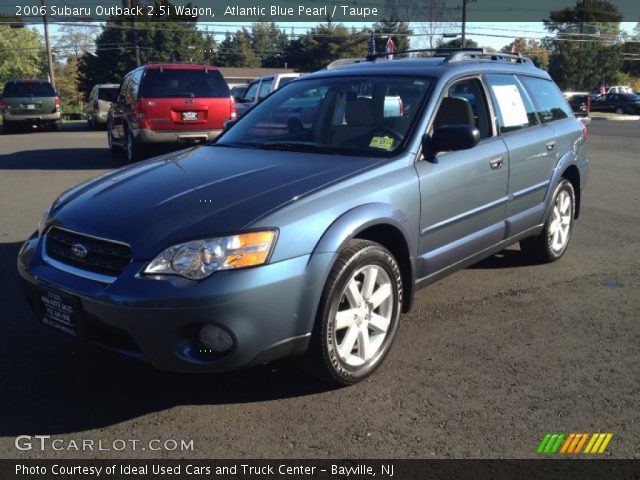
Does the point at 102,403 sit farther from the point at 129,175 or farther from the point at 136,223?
the point at 129,175

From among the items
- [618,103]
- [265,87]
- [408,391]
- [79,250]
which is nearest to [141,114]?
[265,87]

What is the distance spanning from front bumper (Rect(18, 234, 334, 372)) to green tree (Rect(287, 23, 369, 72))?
6392cm

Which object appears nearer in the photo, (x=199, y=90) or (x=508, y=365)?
(x=508, y=365)

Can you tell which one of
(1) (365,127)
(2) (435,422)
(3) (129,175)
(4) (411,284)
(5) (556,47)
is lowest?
(2) (435,422)

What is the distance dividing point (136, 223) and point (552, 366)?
2.46m

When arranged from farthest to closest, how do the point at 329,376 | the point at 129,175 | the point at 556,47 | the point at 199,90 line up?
the point at 556,47
the point at 199,90
the point at 129,175
the point at 329,376

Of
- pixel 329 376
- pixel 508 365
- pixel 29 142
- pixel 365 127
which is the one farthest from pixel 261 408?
pixel 29 142

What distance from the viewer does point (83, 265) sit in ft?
10.3

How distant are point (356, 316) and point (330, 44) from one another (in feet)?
221

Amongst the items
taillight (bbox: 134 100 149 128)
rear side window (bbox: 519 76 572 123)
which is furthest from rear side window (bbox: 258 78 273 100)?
rear side window (bbox: 519 76 572 123)

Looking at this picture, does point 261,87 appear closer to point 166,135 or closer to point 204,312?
point 166,135

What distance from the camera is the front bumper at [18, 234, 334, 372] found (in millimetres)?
2797

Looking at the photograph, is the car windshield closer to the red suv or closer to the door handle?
the door handle

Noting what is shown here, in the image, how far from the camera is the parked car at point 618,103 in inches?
1615
